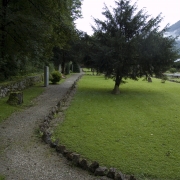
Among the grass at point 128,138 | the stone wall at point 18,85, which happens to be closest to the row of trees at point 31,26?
the stone wall at point 18,85

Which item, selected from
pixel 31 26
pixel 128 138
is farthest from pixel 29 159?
pixel 31 26

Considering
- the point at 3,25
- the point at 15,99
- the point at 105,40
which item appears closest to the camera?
the point at 15,99

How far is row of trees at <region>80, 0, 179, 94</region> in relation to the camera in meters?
13.8

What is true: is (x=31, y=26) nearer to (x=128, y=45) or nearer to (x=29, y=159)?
(x=128, y=45)

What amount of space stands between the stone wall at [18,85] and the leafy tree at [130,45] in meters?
5.66

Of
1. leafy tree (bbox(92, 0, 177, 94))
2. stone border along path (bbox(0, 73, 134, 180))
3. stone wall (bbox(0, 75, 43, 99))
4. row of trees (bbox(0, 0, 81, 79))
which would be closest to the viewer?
stone border along path (bbox(0, 73, 134, 180))

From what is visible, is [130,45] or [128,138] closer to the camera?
[128,138]

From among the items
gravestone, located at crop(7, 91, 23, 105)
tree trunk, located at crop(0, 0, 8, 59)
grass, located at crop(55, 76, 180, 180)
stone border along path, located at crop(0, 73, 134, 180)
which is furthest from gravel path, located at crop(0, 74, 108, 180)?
tree trunk, located at crop(0, 0, 8, 59)

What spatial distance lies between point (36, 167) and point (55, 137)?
176 cm

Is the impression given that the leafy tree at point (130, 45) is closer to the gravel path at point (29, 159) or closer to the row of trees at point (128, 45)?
the row of trees at point (128, 45)

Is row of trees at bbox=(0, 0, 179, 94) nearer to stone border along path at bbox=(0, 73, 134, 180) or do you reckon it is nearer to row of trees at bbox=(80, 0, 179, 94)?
row of trees at bbox=(80, 0, 179, 94)

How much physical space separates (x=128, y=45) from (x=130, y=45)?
0.17 metres

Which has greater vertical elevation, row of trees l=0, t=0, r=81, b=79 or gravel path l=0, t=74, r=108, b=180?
row of trees l=0, t=0, r=81, b=79

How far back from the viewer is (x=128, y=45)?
13711 millimetres
